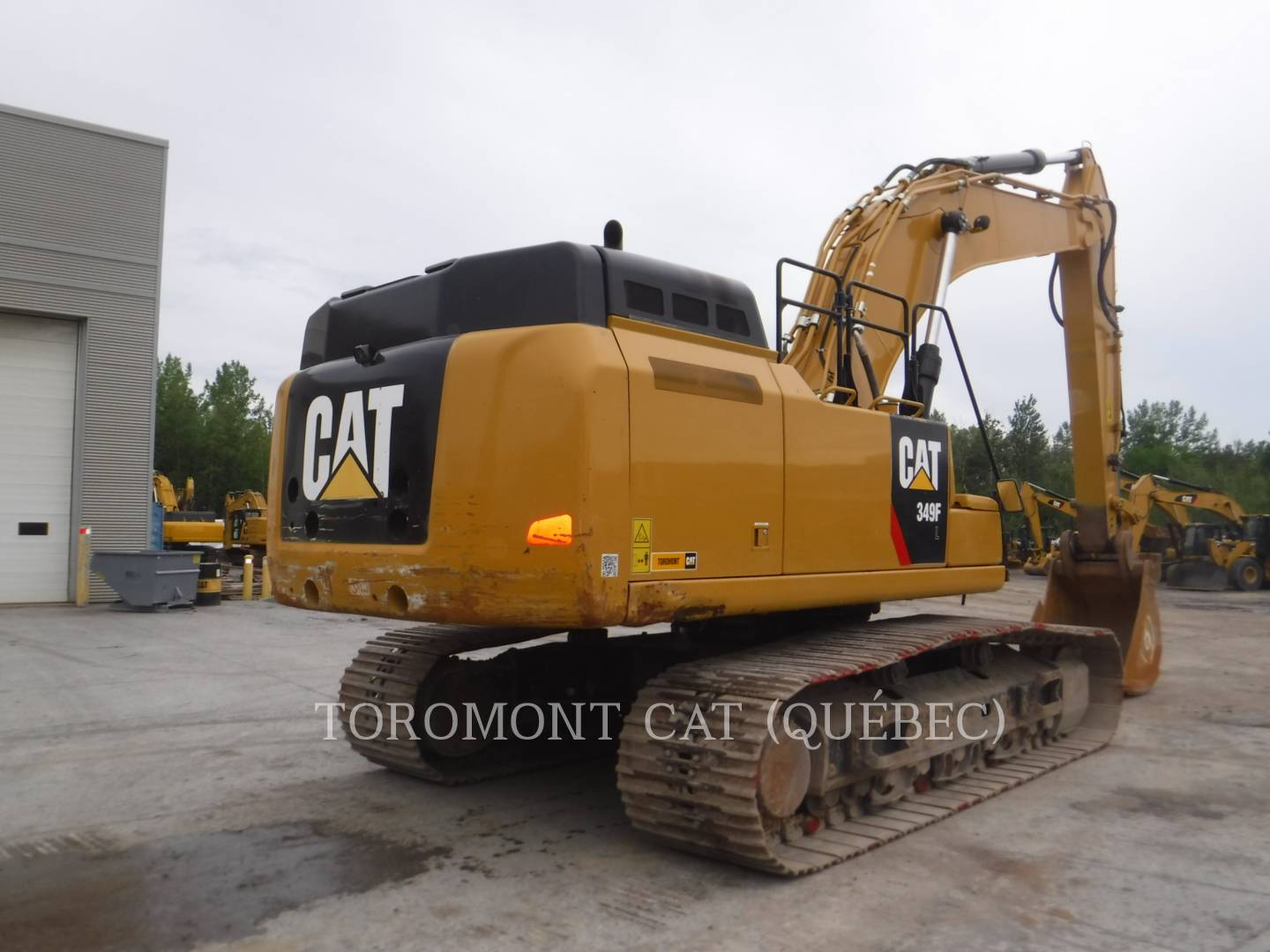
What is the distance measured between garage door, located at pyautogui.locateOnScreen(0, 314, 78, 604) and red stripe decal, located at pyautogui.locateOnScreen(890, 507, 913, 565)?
49.7 feet

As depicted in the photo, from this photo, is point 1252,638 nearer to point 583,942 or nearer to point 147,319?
point 583,942

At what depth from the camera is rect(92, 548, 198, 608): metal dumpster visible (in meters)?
15.7

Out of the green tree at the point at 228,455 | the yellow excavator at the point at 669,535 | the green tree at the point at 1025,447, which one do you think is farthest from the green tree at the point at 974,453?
the green tree at the point at 228,455

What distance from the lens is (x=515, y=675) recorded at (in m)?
6.55

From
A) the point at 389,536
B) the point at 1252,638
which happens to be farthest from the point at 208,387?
the point at 389,536

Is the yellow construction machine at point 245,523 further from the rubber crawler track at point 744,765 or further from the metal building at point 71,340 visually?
the rubber crawler track at point 744,765

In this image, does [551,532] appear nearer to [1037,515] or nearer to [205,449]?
[1037,515]

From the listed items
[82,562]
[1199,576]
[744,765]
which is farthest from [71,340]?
[1199,576]

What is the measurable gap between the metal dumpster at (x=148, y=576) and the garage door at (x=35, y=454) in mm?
1383

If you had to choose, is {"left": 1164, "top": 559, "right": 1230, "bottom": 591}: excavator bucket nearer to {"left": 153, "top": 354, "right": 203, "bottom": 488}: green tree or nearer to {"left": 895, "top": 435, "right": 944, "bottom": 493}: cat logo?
{"left": 895, "top": 435, "right": 944, "bottom": 493}: cat logo

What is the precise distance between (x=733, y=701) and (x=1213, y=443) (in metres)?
84.6

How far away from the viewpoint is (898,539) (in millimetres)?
5758

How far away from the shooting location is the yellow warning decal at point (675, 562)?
→ 445 centimetres

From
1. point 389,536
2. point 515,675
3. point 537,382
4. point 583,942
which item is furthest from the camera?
point 515,675
